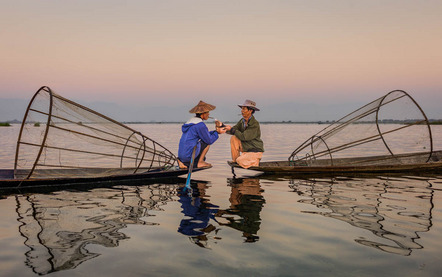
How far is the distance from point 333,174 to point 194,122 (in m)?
5.28

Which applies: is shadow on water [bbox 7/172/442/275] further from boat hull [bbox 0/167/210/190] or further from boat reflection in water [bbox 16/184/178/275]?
boat hull [bbox 0/167/210/190]

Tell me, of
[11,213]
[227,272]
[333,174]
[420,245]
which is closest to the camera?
[227,272]

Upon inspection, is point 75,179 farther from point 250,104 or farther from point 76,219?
point 250,104

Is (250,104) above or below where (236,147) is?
above

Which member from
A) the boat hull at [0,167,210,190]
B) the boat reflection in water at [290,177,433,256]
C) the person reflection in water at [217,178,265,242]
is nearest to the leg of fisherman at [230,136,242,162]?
the person reflection in water at [217,178,265,242]

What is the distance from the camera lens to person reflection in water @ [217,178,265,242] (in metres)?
5.56

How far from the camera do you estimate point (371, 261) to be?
423cm

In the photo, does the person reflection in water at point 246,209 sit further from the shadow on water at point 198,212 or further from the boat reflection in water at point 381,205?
the boat reflection in water at point 381,205

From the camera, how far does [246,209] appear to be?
6930mm

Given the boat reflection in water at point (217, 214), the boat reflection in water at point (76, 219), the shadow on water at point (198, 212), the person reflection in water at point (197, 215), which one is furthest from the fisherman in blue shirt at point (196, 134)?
the person reflection in water at point (197, 215)

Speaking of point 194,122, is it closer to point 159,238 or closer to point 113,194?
point 113,194

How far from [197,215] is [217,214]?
371 mm

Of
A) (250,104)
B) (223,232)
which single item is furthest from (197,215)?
(250,104)

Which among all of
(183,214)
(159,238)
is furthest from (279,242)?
(183,214)
